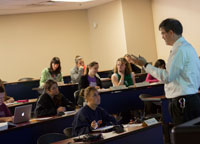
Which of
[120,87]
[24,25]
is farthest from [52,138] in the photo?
[24,25]

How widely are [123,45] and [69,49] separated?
2086mm

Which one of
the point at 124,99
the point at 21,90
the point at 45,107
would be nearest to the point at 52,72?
the point at 21,90

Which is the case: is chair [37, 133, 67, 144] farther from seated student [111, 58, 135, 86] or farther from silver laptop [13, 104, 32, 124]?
seated student [111, 58, 135, 86]

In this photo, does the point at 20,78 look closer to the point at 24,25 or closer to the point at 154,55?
the point at 24,25

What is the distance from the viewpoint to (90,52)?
42.5 ft

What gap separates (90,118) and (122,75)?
3.19 metres

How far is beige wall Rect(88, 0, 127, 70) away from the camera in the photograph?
1133cm

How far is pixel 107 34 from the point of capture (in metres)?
11.9

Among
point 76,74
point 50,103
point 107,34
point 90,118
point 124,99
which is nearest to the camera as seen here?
point 90,118

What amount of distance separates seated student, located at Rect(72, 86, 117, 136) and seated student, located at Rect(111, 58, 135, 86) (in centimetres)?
288

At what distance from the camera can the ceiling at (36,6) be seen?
375 inches

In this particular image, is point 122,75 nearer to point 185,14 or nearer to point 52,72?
point 52,72

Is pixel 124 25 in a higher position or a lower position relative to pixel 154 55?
higher

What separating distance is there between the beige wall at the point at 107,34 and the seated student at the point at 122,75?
13.4 ft
